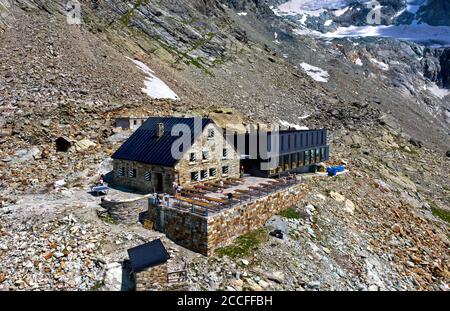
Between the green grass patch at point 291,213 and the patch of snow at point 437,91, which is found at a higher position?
the patch of snow at point 437,91

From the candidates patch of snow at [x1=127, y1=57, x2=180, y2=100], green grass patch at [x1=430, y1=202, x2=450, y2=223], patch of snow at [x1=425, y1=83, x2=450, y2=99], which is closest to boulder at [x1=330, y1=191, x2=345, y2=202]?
green grass patch at [x1=430, y1=202, x2=450, y2=223]

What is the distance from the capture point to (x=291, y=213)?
1260 inches

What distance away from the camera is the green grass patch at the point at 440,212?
46.4 m

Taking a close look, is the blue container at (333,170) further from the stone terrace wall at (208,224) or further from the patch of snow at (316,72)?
the patch of snow at (316,72)

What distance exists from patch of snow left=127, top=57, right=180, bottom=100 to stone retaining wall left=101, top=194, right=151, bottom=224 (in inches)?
1276

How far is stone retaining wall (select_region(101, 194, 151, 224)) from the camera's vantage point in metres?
26.7

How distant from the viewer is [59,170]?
1398 inches

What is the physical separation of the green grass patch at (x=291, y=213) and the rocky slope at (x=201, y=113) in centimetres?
78

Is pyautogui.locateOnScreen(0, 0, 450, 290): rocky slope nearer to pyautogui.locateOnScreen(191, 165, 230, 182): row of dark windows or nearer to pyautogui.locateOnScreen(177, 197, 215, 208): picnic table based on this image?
pyautogui.locateOnScreen(177, 197, 215, 208): picnic table

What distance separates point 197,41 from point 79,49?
43027 millimetres

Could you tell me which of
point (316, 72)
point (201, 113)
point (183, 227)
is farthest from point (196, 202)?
point (316, 72)

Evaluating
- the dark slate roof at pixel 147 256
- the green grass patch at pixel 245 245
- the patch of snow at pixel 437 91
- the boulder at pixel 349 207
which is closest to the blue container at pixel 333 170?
the boulder at pixel 349 207
